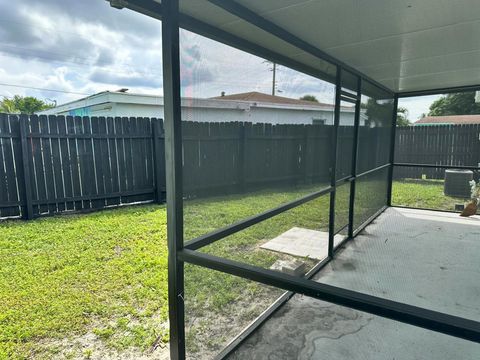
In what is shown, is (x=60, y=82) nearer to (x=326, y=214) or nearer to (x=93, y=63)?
(x=93, y=63)

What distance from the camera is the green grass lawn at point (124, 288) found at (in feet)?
5.59

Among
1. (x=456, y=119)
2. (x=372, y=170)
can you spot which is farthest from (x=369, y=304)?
(x=456, y=119)

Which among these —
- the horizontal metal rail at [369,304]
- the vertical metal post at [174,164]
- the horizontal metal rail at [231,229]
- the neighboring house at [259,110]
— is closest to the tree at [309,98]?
the neighboring house at [259,110]

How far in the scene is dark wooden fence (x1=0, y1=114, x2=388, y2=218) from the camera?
5.48 ft

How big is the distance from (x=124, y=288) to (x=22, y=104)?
103ft

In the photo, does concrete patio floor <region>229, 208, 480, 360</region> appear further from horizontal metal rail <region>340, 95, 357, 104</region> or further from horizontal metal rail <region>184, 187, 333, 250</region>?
horizontal metal rail <region>340, 95, 357, 104</region>

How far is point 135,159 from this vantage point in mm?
5891

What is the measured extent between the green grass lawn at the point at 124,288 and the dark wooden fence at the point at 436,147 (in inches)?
254

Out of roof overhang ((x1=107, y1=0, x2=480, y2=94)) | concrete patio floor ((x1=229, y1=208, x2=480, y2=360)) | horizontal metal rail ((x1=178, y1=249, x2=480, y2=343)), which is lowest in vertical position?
concrete patio floor ((x1=229, y1=208, x2=480, y2=360))

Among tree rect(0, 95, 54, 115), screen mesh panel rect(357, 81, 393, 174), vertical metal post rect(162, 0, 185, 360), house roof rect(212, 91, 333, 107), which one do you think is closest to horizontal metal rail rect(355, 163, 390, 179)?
screen mesh panel rect(357, 81, 393, 174)

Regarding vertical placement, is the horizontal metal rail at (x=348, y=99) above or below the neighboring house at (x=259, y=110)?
above

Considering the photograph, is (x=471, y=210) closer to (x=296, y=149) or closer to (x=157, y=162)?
(x=296, y=149)

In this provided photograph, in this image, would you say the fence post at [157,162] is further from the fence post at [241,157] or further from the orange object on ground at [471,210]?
the orange object on ground at [471,210]

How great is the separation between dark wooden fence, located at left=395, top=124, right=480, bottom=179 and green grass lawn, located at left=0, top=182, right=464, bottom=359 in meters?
6.45
